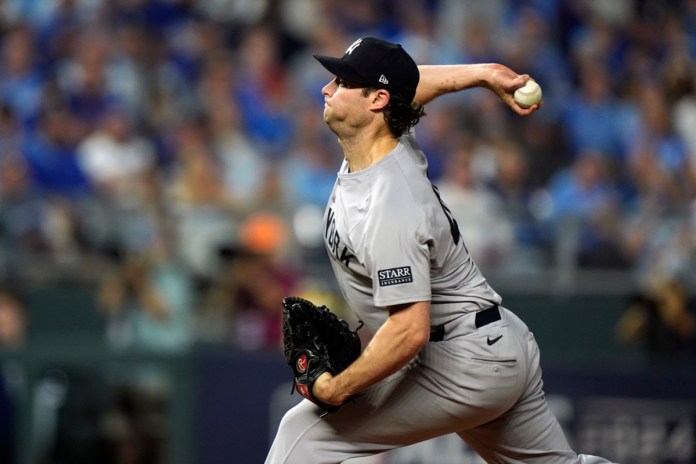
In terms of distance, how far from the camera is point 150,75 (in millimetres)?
11430

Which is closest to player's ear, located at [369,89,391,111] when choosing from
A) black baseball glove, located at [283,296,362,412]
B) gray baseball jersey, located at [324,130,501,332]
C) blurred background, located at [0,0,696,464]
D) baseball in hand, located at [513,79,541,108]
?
gray baseball jersey, located at [324,130,501,332]

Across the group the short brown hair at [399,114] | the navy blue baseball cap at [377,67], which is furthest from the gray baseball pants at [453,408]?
the navy blue baseball cap at [377,67]

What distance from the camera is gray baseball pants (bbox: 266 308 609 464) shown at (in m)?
4.12

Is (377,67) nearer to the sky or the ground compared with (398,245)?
nearer to the sky

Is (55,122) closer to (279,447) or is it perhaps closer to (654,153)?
(654,153)

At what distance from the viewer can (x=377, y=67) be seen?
404 centimetres

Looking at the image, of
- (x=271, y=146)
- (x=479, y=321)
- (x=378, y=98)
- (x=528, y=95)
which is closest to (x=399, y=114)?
(x=378, y=98)

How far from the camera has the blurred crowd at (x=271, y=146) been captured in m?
8.19

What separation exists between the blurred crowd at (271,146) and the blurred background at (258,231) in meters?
0.02

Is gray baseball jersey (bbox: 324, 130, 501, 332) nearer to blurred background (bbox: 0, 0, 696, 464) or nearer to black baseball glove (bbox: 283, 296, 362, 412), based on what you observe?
black baseball glove (bbox: 283, 296, 362, 412)

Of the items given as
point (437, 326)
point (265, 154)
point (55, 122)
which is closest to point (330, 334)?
point (437, 326)

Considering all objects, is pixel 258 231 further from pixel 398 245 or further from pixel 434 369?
pixel 398 245

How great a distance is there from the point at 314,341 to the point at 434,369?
1.40 feet

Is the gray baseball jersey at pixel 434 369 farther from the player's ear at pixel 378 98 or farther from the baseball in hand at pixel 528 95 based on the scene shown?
the baseball in hand at pixel 528 95
